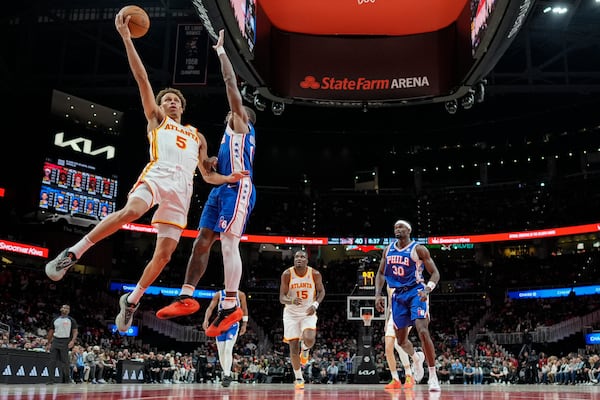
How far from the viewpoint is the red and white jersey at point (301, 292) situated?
9.79m

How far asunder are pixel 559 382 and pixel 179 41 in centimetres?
1723

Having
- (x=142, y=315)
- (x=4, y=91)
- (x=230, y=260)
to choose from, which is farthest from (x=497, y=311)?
(x=230, y=260)

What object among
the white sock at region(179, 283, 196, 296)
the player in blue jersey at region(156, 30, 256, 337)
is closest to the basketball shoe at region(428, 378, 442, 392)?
the player in blue jersey at region(156, 30, 256, 337)

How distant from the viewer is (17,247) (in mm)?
25328

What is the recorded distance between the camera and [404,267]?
336 inches

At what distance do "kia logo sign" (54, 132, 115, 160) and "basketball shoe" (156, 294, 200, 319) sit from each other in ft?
74.5

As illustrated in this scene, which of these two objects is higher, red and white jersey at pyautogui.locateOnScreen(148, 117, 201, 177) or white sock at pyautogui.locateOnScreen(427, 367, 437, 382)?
red and white jersey at pyautogui.locateOnScreen(148, 117, 201, 177)

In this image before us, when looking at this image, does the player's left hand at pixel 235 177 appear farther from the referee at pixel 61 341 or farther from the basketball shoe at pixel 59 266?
the referee at pixel 61 341

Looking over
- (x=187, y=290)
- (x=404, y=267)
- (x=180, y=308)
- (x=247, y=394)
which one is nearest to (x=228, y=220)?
(x=187, y=290)

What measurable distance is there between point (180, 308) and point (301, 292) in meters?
5.03

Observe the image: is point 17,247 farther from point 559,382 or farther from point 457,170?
point 457,170

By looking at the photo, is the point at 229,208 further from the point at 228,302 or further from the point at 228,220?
the point at 228,302

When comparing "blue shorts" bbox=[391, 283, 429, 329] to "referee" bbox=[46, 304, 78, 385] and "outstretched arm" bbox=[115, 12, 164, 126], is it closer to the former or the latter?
"outstretched arm" bbox=[115, 12, 164, 126]

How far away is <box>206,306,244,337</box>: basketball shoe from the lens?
201 inches
